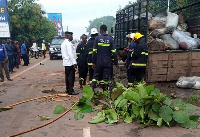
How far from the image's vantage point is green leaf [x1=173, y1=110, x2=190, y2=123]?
4.14 meters

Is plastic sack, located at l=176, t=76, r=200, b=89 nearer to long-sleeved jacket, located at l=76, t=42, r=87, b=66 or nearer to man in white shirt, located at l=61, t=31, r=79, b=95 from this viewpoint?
long-sleeved jacket, located at l=76, t=42, r=87, b=66

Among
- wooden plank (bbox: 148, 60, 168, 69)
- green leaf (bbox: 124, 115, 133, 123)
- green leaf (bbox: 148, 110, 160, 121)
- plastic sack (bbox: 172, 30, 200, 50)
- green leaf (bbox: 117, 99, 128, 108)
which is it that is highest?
plastic sack (bbox: 172, 30, 200, 50)

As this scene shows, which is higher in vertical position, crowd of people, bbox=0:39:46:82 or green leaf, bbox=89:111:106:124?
crowd of people, bbox=0:39:46:82

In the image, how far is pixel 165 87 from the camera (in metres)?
7.11

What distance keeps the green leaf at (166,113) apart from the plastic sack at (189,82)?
276 centimetres

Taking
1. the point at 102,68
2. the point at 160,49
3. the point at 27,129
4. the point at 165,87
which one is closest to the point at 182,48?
the point at 160,49

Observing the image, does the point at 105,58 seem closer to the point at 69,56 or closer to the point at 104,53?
the point at 104,53

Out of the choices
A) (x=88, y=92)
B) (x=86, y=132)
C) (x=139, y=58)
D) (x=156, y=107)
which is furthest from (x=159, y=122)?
(x=139, y=58)

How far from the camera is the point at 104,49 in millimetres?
6234

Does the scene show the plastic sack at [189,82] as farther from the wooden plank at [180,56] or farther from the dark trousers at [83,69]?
the dark trousers at [83,69]

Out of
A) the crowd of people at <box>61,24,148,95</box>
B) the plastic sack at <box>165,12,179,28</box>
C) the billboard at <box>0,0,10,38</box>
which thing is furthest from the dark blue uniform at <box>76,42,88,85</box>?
the billboard at <box>0,0,10,38</box>

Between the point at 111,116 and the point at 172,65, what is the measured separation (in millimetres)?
3428

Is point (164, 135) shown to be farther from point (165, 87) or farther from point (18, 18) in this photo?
point (18, 18)

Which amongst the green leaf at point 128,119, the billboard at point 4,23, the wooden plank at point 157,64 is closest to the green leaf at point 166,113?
the green leaf at point 128,119
